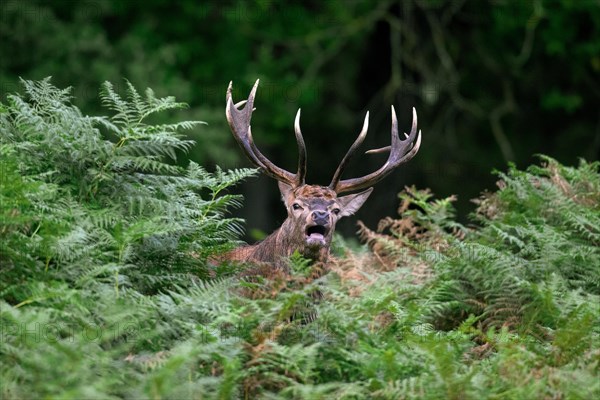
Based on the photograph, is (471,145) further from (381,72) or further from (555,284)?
(555,284)

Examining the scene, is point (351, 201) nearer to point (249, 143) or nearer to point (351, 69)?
point (249, 143)

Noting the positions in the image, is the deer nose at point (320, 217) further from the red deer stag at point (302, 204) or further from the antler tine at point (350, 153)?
the antler tine at point (350, 153)

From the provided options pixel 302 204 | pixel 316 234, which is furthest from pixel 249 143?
pixel 316 234

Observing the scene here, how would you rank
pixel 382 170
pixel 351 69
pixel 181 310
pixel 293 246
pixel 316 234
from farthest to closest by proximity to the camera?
pixel 351 69
pixel 382 170
pixel 293 246
pixel 316 234
pixel 181 310

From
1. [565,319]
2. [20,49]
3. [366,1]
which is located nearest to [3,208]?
[565,319]

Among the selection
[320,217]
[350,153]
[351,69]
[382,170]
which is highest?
[351,69]

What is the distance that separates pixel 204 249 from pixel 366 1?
1395cm

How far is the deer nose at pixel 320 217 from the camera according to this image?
8.37 m

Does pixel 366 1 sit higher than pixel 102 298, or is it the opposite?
pixel 366 1

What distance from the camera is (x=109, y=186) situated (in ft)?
21.9

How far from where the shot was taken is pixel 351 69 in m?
21.1

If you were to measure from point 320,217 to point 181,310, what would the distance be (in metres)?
2.62

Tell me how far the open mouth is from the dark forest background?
9429mm

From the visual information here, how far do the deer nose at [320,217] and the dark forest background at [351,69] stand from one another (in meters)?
9.46
